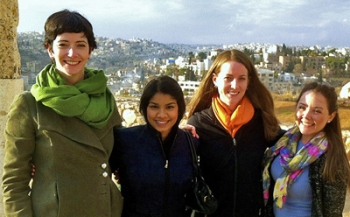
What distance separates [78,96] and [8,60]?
1.70m

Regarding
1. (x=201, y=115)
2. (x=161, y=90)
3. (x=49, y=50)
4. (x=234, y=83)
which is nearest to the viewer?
(x=49, y=50)

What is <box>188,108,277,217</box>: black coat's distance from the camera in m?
2.30

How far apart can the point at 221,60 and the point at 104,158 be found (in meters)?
1.05

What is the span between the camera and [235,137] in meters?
2.36

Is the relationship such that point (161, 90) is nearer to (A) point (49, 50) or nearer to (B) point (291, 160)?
(A) point (49, 50)

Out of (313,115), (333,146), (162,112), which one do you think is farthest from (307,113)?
(162,112)

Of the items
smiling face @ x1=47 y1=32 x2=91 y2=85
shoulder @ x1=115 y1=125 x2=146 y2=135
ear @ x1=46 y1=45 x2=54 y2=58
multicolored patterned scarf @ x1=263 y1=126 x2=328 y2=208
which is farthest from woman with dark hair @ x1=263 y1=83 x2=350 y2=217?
ear @ x1=46 y1=45 x2=54 y2=58

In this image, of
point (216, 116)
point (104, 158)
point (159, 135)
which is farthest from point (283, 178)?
point (104, 158)

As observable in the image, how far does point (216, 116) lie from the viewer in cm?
245

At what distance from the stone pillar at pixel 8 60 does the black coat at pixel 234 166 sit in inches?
65.3

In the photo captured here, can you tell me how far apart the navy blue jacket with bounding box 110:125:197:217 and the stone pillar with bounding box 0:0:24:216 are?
4.59 feet

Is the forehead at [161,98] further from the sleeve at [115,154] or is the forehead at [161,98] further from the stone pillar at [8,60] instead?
the stone pillar at [8,60]

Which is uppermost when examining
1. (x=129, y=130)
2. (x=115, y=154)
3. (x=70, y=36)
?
(x=70, y=36)

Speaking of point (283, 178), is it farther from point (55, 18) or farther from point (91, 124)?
point (55, 18)
